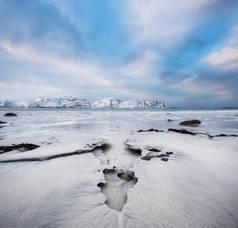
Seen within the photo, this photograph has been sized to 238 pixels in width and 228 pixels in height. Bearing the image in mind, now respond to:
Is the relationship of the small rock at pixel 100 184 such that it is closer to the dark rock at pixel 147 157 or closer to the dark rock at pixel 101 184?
the dark rock at pixel 101 184

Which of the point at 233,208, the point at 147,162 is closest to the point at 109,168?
the point at 147,162

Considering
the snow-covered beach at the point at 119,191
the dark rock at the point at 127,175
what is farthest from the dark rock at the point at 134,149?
the dark rock at the point at 127,175

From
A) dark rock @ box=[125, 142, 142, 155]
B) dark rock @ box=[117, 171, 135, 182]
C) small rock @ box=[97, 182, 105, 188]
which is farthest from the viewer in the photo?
dark rock @ box=[125, 142, 142, 155]

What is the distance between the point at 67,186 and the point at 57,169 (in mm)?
837

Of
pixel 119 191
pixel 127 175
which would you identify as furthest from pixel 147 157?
pixel 119 191

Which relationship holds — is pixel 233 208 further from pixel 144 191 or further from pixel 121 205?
pixel 121 205

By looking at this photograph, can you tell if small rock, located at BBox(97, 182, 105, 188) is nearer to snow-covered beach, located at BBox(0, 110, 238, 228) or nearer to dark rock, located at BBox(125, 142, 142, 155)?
snow-covered beach, located at BBox(0, 110, 238, 228)

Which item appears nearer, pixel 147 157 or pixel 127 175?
pixel 127 175

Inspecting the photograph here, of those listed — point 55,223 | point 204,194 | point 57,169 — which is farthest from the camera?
point 57,169

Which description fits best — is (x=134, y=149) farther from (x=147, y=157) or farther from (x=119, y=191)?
(x=119, y=191)

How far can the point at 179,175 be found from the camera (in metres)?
2.54

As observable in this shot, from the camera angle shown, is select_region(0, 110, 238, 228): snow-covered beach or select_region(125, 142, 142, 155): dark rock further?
select_region(125, 142, 142, 155): dark rock

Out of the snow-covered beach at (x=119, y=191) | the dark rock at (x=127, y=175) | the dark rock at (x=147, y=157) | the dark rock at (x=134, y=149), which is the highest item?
the snow-covered beach at (x=119, y=191)

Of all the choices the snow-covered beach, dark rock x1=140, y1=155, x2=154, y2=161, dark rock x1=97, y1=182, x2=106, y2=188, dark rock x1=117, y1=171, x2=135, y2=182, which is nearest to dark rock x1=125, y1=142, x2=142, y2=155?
dark rock x1=140, y1=155, x2=154, y2=161
